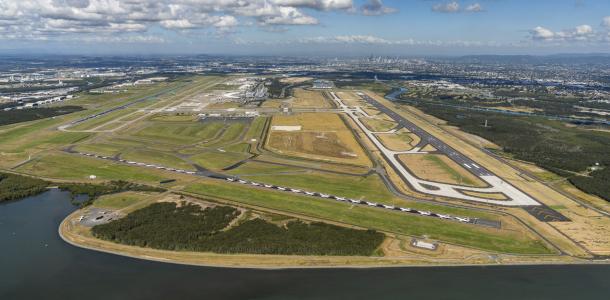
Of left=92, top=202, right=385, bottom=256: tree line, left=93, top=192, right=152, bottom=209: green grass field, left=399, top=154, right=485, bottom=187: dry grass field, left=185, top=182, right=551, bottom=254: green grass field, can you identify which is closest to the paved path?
left=399, top=154, right=485, bottom=187: dry grass field

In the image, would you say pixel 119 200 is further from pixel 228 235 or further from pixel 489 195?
pixel 489 195

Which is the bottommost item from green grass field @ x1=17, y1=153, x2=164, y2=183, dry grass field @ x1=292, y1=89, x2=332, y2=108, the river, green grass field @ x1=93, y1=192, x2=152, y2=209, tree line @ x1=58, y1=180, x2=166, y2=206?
the river

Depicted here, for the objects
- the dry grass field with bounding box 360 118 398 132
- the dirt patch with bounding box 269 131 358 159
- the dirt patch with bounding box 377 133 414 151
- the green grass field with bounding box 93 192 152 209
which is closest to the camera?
the green grass field with bounding box 93 192 152 209

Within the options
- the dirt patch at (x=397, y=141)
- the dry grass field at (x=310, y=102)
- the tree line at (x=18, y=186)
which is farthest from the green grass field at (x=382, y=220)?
the dry grass field at (x=310, y=102)

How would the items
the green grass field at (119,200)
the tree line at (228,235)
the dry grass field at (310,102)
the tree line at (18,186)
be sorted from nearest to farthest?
1. the tree line at (228,235)
2. the green grass field at (119,200)
3. the tree line at (18,186)
4. the dry grass field at (310,102)

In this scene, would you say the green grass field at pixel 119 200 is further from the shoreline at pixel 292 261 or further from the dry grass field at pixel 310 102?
the dry grass field at pixel 310 102

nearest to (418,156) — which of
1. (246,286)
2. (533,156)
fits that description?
(533,156)

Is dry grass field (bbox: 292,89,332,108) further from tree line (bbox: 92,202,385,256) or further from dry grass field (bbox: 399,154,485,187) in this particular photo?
tree line (bbox: 92,202,385,256)
